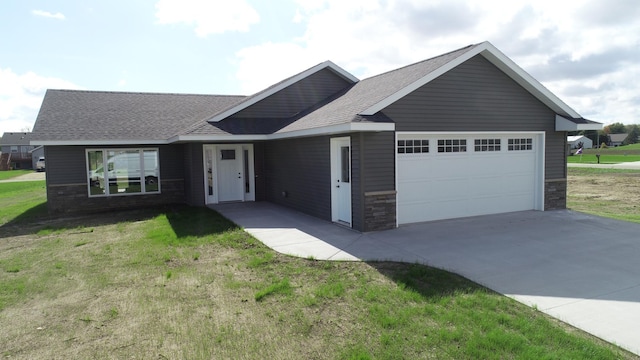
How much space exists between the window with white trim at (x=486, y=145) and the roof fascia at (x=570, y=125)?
1952 millimetres

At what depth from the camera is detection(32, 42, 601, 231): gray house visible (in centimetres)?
1005

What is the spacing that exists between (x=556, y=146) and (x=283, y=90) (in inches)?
361

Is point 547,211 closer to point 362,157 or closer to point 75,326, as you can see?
point 362,157

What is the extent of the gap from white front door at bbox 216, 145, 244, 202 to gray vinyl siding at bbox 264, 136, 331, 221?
97 centimetres

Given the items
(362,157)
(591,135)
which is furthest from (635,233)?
(591,135)

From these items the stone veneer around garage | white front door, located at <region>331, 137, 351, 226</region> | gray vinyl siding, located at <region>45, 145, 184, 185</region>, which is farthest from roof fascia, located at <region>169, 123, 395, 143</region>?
the stone veneer around garage

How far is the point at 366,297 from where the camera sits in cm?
571

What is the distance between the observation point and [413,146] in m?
10.5

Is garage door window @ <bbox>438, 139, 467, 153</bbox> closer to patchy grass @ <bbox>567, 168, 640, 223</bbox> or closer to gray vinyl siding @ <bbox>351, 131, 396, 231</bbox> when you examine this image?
gray vinyl siding @ <bbox>351, 131, 396, 231</bbox>

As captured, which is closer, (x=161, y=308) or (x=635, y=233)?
(x=161, y=308)

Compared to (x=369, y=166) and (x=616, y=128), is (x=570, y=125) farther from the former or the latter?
(x=616, y=128)

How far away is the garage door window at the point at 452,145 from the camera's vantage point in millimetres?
10906

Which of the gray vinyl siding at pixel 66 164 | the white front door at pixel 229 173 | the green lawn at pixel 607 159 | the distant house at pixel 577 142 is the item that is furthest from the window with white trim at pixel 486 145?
the distant house at pixel 577 142

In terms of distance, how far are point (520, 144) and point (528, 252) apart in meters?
5.12
